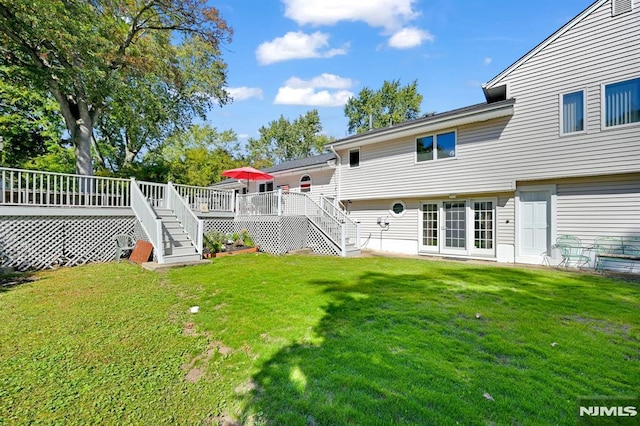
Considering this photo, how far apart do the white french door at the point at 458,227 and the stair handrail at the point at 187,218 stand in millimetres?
8275

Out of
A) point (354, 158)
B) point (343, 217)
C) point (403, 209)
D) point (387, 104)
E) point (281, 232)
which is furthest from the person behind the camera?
point (387, 104)

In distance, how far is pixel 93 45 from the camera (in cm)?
1006

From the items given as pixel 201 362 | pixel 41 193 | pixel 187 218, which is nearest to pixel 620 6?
pixel 201 362

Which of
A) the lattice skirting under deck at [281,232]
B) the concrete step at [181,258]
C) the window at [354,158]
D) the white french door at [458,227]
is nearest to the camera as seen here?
the concrete step at [181,258]

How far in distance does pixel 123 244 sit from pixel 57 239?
4.91 feet

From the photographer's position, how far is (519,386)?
95.3 inches

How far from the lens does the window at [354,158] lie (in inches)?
523

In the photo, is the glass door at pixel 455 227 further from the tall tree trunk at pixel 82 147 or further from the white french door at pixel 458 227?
the tall tree trunk at pixel 82 147

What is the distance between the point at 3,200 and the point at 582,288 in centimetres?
1334

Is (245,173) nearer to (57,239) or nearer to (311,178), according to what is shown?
(311,178)

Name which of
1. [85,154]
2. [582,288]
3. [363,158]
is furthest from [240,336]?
[85,154]

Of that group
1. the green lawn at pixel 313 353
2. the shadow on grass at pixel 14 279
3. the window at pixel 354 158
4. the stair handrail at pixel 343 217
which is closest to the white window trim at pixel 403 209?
the stair handrail at pixel 343 217

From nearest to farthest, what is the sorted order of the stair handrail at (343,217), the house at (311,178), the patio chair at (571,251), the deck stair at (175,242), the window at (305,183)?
the deck stair at (175,242) < the patio chair at (571,251) < the stair handrail at (343,217) < the house at (311,178) < the window at (305,183)

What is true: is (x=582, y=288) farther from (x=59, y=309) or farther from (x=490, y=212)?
(x=59, y=309)
